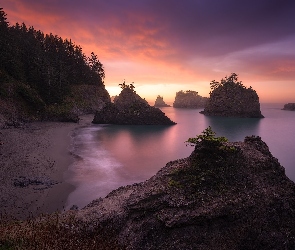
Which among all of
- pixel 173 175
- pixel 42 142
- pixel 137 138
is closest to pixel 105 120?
pixel 137 138

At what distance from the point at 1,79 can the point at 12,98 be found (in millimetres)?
5143

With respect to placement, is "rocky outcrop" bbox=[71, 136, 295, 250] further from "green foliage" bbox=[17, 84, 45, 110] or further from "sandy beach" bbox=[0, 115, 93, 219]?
"green foliage" bbox=[17, 84, 45, 110]

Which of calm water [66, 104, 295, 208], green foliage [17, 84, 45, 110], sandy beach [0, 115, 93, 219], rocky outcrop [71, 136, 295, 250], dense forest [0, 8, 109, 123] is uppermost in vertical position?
dense forest [0, 8, 109, 123]

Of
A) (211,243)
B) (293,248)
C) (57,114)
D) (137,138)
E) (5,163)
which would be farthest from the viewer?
(57,114)

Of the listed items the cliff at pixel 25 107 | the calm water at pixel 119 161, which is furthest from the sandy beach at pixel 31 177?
the cliff at pixel 25 107

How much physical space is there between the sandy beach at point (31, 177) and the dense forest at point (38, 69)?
2796 centimetres

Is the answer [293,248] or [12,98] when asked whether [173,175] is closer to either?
[293,248]

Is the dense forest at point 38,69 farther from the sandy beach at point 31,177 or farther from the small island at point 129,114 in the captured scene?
the sandy beach at point 31,177

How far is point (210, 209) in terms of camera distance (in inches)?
357

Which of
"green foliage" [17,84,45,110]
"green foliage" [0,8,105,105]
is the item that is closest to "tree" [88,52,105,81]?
"green foliage" [0,8,105,105]

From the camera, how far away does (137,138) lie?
164 feet

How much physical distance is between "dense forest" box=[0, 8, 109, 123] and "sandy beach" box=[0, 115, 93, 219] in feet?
91.7

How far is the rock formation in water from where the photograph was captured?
4631 inches

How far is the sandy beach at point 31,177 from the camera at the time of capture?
578 inches
